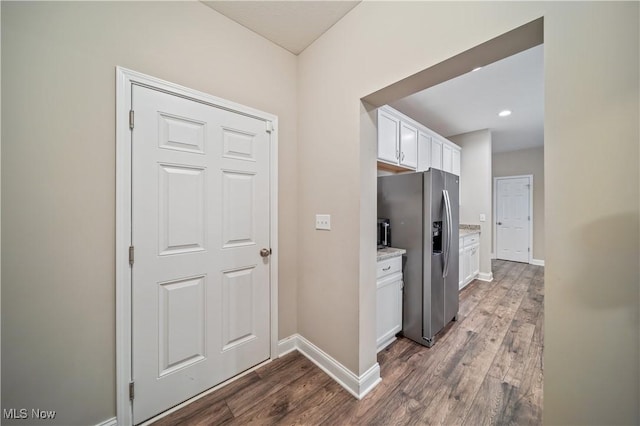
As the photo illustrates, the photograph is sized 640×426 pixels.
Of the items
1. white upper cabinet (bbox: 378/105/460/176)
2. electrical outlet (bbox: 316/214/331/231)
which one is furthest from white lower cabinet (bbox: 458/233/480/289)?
electrical outlet (bbox: 316/214/331/231)

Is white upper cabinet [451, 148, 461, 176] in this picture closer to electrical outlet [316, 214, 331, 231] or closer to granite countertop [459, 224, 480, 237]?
granite countertop [459, 224, 480, 237]

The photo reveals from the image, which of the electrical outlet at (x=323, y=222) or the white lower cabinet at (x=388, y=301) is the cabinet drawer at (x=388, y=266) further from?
the electrical outlet at (x=323, y=222)

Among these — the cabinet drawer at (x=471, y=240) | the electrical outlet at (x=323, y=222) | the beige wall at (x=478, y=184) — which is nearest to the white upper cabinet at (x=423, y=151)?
the cabinet drawer at (x=471, y=240)

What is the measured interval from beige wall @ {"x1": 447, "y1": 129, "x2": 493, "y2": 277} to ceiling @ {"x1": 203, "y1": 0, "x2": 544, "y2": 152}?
0.85 feet

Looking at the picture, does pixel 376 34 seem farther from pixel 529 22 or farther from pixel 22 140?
pixel 22 140

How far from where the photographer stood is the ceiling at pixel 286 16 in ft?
5.20

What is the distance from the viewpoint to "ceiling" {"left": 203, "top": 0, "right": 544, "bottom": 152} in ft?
5.34

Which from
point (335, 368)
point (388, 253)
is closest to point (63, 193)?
point (335, 368)

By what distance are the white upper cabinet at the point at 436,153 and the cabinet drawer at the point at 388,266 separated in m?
1.94

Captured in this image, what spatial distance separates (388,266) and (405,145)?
63.1 inches

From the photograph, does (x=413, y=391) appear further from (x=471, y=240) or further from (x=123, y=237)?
(x=471, y=240)

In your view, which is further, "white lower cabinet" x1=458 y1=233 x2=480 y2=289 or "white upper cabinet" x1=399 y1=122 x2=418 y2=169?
"white lower cabinet" x1=458 y1=233 x2=480 y2=289

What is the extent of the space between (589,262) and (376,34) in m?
1.57

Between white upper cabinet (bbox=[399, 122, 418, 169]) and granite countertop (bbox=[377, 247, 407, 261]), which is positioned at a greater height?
white upper cabinet (bbox=[399, 122, 418, 169])
